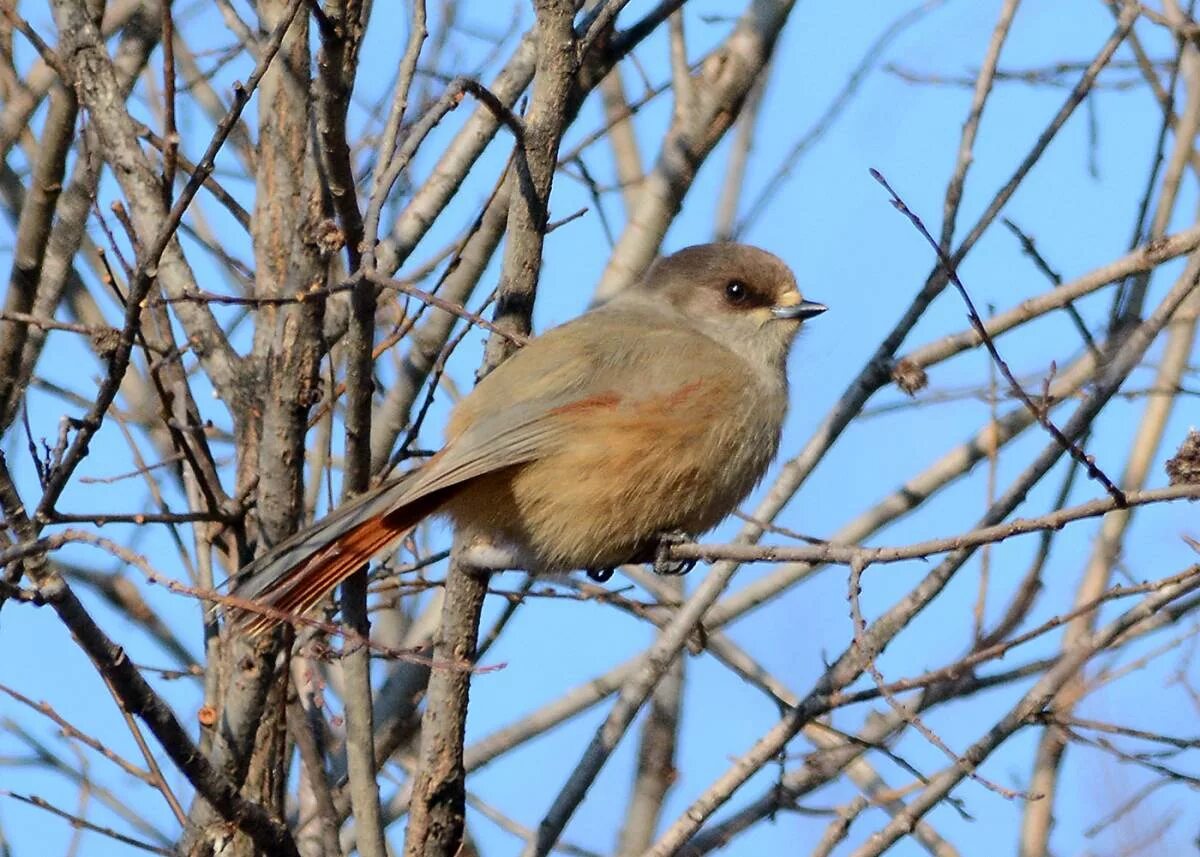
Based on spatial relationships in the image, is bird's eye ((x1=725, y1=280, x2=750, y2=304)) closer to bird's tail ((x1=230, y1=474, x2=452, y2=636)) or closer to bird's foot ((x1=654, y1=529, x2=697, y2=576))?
bird's foot ((x1=654, y1=529, x2=697, y2=576))

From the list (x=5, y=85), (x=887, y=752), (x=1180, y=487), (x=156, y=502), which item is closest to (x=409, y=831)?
(x=887, y=752)

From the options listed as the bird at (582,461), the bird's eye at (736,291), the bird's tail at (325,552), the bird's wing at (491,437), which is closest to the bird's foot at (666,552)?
the bird at (582,461)

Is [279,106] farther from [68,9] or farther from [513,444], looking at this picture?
[513,444]

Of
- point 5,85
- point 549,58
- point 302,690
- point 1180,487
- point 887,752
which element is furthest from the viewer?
point 5,85

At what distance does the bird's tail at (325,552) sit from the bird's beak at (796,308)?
1.38 m

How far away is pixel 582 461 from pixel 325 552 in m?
0.77

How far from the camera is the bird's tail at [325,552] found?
4.40 meters

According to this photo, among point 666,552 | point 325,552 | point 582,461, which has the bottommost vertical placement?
point 666,552

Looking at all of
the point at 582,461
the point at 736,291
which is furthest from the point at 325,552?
the point at 736,291

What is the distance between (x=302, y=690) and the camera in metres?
5.30

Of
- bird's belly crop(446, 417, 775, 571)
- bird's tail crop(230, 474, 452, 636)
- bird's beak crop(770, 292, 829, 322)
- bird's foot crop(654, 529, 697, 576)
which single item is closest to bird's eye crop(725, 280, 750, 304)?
bird's beak crop(770, 292, 829, 322)

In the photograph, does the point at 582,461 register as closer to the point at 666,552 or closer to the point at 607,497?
the point at 607,497

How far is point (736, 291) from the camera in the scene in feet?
17.8

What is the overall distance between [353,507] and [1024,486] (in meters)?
1.79
